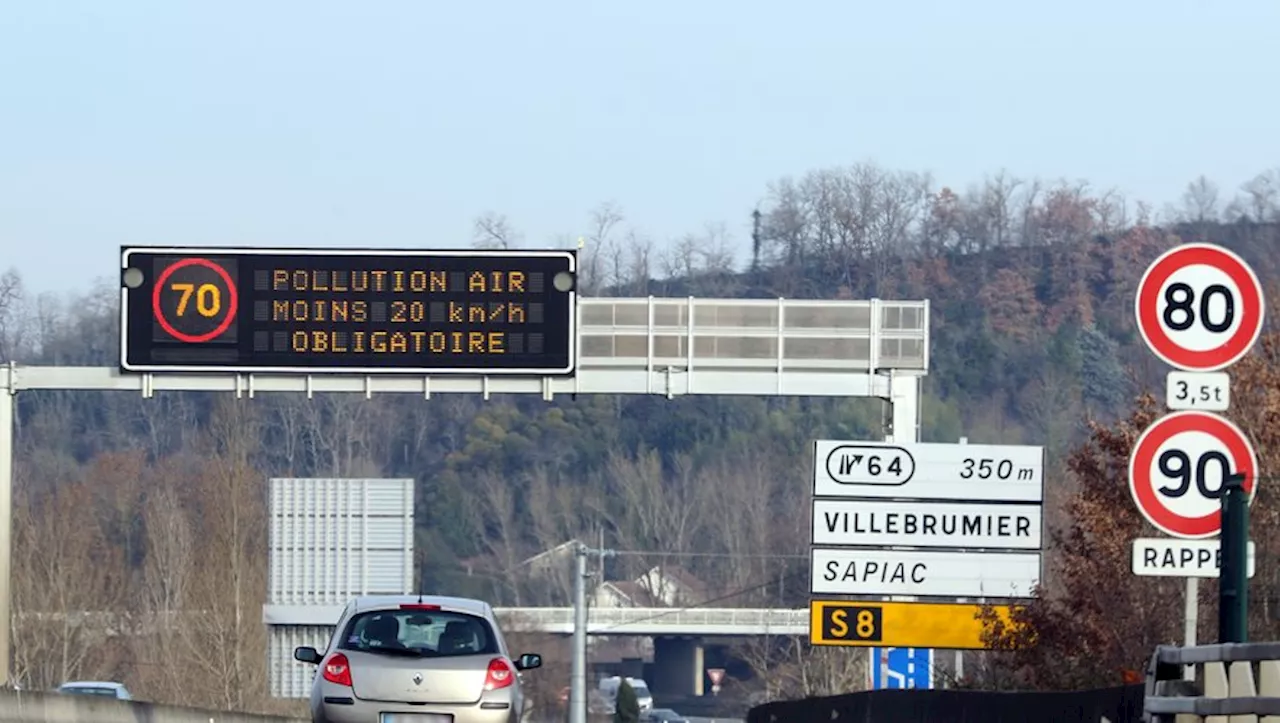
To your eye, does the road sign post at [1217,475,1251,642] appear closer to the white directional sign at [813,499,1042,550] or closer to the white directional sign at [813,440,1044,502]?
the white directional sign at [813,499,1042,550]

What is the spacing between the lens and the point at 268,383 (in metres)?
31.4

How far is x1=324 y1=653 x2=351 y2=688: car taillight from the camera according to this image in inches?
719

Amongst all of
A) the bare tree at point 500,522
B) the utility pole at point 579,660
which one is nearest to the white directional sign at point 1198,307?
the utility pole at point 579,660

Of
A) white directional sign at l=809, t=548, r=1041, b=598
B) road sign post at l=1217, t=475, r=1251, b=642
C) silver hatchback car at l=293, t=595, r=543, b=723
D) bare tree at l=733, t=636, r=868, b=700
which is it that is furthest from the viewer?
bare tree at l=733, t=636, r=868, b=700

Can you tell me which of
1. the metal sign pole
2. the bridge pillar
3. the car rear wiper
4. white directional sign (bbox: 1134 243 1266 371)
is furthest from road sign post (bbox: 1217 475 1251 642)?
the bridge pillar

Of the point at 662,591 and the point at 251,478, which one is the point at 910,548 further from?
the point at 662,591

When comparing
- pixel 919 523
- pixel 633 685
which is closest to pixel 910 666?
A: pixel 919 523

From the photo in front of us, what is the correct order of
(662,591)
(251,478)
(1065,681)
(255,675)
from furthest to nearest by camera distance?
1. (662,591)
2. (251,478)
3. (255,675)
4. (1065,681)

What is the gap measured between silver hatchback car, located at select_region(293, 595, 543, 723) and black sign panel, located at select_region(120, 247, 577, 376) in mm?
11882

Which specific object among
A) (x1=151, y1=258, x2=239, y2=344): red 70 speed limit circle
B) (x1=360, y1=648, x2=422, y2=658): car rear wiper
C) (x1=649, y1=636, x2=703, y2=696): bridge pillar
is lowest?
(x1=649, y1=636, x2=703, y2=696): bridge pillar

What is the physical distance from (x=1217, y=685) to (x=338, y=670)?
828 centimetres

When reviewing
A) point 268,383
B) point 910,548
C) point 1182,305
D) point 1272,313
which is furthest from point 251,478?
point 1182,305

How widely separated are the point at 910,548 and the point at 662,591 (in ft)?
303

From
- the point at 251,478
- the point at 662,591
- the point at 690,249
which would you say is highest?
the point at 690,249
